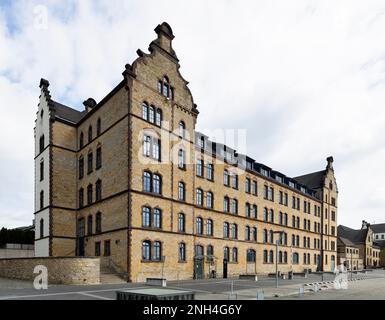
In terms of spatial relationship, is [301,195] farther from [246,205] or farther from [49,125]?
[49,125]

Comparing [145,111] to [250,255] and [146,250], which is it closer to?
[146,250]

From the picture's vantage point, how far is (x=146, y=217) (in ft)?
107

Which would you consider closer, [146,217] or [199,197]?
[146,217]

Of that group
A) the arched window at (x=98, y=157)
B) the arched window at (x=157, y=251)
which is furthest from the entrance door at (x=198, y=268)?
the arched window at (x=98, y=157)

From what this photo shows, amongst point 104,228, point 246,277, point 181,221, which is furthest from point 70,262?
point 246,277

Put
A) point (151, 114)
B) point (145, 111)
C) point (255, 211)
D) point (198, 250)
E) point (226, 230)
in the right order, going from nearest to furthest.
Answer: point (145, 111) → point (151, 114) → point (198, 250) → point (226, 230) → point (255, 211)

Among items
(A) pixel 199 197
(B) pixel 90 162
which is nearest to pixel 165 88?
(B) pixel 90 162

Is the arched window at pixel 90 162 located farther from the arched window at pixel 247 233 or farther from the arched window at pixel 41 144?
the arched window at pixel 247 233

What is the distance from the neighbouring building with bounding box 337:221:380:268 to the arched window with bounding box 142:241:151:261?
270 ft

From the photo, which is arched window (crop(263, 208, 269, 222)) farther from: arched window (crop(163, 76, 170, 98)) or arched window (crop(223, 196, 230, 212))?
arched window (crop(163, 76, 170, 98))

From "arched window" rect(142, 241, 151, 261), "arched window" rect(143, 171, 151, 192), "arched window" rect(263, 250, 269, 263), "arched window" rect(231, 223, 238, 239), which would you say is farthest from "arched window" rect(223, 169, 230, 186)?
"arched window" rect(142, 241, 151, 261)

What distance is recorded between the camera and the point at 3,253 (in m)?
46.9

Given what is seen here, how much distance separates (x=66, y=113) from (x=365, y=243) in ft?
305

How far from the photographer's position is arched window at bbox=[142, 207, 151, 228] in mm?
32156
